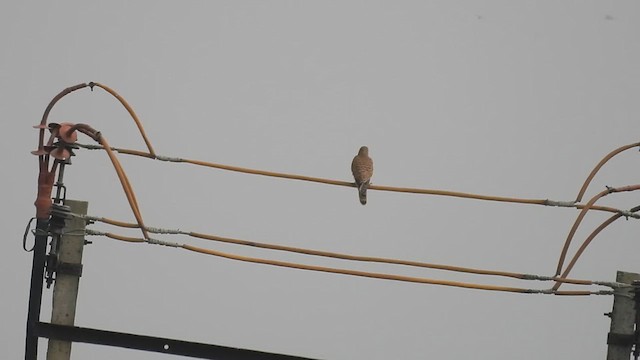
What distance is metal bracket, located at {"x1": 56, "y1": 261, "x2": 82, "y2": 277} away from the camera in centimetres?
508

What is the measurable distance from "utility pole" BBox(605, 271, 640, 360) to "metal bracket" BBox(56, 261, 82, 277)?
3011 millimetres

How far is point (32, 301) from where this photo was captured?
5.02m

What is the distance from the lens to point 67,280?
510cm

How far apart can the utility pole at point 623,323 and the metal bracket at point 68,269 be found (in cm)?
301

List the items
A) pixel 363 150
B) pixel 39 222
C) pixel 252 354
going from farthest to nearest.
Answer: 1. pixel 363 150
2. pixel 39 222
3. pixel 252 354

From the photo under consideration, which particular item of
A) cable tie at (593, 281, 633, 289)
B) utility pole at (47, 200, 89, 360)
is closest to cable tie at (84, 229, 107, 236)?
utility pole at (47, 200, 89, 360)

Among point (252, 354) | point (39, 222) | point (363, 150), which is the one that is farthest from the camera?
point (363, 150)

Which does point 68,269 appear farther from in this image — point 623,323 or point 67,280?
point 623,323

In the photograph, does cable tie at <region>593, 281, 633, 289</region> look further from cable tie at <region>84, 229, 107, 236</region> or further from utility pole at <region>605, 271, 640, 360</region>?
cable tie at <region>84, 229, 107, 236</region>

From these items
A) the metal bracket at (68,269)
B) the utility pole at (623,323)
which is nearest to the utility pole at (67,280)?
the metal bracket at (68,269)

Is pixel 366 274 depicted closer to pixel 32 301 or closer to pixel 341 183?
pixel 341 183

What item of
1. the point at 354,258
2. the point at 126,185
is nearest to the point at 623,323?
the point at 354,258

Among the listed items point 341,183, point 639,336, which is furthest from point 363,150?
point 639,336

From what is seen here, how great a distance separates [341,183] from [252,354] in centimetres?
106
